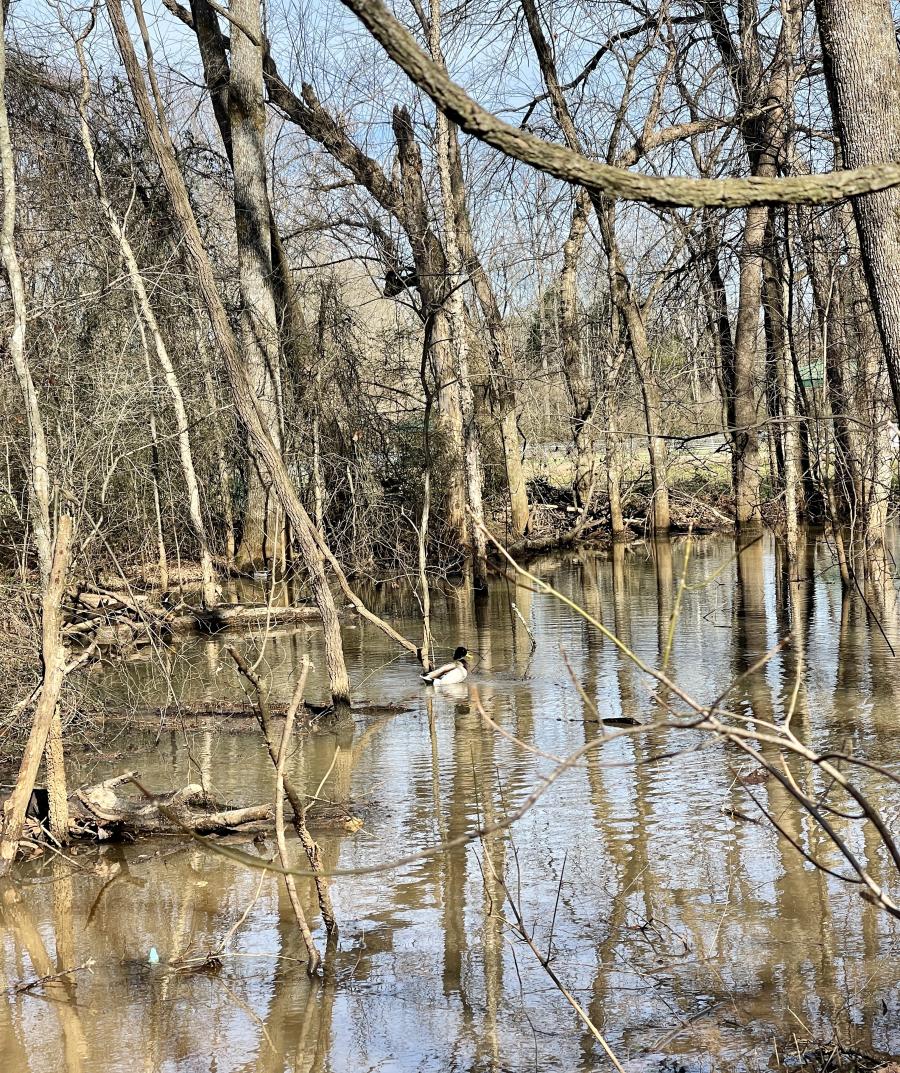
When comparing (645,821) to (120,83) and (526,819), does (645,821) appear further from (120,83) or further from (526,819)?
(120,83)

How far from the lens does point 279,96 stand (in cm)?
2567

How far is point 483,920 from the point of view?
707 centimetres

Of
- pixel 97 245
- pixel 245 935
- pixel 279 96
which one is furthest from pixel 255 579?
pixel 245 935

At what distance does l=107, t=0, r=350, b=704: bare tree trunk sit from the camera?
33.2 ft

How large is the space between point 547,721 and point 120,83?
13806 millimetres

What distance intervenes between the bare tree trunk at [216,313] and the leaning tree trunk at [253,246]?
10.5 m

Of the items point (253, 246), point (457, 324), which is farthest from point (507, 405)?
point (253, 246)

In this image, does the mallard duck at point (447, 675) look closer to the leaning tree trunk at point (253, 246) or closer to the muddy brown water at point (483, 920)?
the muddy brown water at point (483, 920)

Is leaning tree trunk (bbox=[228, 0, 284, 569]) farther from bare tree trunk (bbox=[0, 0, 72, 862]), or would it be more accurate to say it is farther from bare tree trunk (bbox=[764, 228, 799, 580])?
bare tree trunk (bbox=[0, 0, 72, 862])

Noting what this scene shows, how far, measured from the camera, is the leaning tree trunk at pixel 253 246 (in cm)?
2170

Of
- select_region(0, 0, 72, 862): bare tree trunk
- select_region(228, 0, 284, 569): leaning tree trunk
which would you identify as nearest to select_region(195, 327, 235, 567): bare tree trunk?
select_region(228, 0, 284, 569): leaning tree trunk

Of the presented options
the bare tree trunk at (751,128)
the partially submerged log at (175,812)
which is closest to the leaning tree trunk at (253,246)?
the bare tree trunk at (751,128)

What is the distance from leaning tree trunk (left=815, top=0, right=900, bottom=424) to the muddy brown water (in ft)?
6.10

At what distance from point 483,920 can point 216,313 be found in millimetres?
5748
